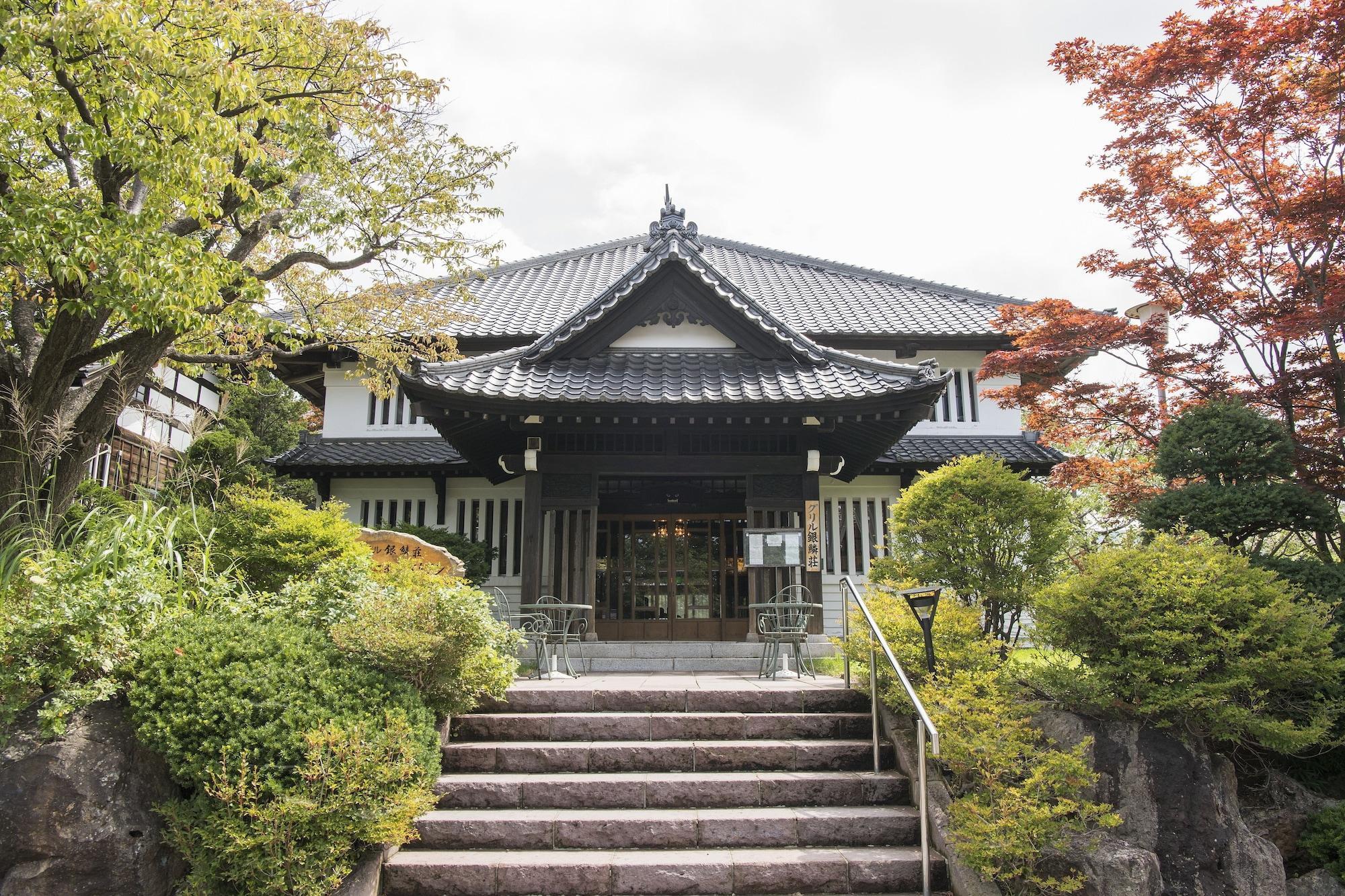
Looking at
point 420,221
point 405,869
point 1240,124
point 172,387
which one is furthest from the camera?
point 172,387

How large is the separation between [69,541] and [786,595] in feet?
25.6

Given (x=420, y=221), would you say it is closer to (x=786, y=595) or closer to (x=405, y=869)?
(x=786, y=595)

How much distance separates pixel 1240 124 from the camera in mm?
8820

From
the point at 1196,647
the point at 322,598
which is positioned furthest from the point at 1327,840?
the point at 322,598

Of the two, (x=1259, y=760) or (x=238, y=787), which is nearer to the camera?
(x=238, y=787)

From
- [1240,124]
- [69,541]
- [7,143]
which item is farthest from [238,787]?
[1240,124]

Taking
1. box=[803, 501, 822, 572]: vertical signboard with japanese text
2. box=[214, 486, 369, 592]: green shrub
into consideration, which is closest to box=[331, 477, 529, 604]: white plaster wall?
box=[803, 501, 822, 572]: vertical signboard with japanese text

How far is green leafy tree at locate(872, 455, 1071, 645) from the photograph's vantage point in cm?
808

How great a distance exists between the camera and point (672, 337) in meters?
12.2

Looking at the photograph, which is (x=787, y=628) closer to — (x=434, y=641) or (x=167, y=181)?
(x=434, y=641)

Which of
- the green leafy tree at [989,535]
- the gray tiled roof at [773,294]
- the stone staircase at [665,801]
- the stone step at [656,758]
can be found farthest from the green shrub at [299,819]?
the gray tiled roof at [773,294]

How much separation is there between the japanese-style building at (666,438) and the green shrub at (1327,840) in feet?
17.4

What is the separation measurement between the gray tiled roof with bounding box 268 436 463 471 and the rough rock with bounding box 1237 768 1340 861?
10.9 metres

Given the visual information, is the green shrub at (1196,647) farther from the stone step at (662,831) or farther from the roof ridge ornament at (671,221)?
the roof ridge ornament at (671,221)
